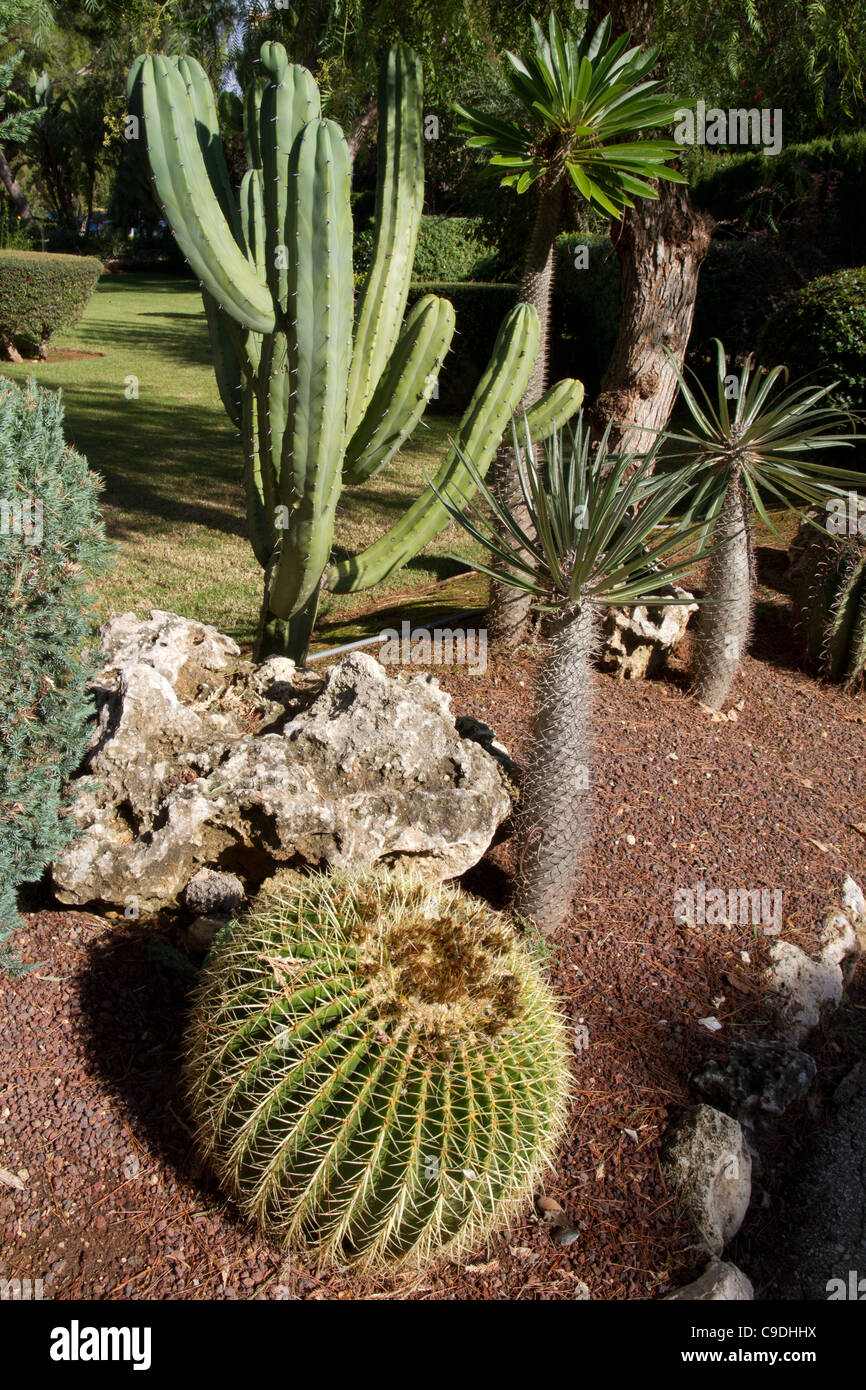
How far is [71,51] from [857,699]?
37.7 m

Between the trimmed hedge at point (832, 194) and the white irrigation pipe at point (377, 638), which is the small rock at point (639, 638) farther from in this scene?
the trimmed hedge at point (832, 194)

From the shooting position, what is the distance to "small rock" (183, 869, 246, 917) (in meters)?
3.15

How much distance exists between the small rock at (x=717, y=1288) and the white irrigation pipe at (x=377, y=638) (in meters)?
3.49

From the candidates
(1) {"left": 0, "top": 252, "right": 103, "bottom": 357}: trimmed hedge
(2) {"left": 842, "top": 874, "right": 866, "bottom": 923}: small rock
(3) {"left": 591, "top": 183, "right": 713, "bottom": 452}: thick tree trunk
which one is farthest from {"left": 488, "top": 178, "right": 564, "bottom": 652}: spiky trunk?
(1) {"left": 0, "top": 252, "right": 103, "bottom": 357}: trimmed hedge

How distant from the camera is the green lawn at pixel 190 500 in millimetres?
6391

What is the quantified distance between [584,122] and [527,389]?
124 centimetres

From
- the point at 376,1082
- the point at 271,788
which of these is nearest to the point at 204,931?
the point at 271,788

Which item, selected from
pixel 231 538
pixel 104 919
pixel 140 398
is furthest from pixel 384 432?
pixel 140 398

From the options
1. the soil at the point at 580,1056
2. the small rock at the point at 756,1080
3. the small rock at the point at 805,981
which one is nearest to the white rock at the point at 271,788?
the soil at the point at 580,1056

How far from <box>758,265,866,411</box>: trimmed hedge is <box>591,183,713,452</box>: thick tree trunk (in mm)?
2585

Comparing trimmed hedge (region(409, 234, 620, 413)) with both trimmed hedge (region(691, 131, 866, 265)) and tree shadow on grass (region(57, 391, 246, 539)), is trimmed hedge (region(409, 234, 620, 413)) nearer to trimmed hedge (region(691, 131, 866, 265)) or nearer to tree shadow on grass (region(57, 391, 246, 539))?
trimmed hedge (region(691, 131, 866, 265))

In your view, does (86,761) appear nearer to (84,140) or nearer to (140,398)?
(140,398)

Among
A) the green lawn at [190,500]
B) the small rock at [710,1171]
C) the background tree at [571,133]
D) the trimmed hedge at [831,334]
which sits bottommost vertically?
the small rock at [710,1171]

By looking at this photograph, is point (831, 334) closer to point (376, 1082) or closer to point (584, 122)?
point (584, 122)
